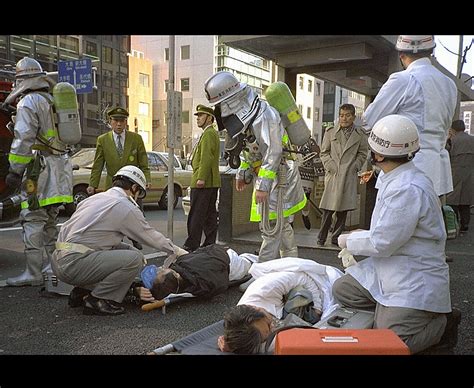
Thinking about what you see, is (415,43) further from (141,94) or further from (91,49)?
(141,94)

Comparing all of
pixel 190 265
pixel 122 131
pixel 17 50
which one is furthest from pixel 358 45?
pixel 17 50

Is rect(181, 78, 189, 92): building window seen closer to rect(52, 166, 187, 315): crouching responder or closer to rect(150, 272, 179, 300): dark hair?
rect(52, 166, 187, 315): crouching responder

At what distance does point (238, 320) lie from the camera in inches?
99.6

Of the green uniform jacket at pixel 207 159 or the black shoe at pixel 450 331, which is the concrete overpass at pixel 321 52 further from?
the black shoe at pixel 450 331

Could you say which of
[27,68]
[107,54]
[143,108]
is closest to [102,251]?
[27,68]

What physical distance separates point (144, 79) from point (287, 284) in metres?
36.0

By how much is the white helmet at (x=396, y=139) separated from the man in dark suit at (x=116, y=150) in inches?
148

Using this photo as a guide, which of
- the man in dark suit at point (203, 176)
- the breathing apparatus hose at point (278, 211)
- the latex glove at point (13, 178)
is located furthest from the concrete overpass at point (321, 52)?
the latex glove at point (13, 178)

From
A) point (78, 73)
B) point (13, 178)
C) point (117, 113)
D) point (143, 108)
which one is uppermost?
point (143, 108)

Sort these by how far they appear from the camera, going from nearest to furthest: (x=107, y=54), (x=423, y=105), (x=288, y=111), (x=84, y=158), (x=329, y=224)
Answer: (x=423, y=105)
(x=288, y=111)
(x=329, y=224)
(x=84, y=158)
(x=107, y=54)

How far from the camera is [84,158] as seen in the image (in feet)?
37.3

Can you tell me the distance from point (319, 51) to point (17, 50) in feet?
40.7

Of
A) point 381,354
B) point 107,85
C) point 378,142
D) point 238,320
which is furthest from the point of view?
point 107,85

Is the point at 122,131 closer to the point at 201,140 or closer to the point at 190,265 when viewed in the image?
the point at 201,140
